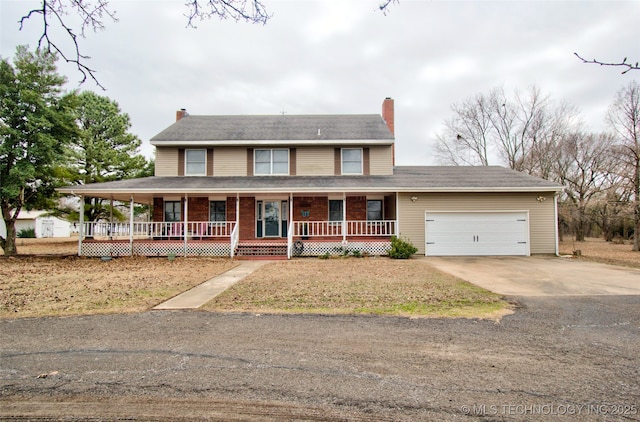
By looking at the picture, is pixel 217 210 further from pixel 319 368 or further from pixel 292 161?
pixel 319 368

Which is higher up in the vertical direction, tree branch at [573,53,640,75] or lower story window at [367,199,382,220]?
tree branch at [573,53,640,75]

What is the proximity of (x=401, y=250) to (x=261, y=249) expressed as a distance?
6.10 meters

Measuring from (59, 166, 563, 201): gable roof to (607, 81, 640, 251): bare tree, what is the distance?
300 inches

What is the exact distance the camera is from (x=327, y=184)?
603 inches

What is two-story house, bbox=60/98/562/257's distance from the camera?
15125 mm

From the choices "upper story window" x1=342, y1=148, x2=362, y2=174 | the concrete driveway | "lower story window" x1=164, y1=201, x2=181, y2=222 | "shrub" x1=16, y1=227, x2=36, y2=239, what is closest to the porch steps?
"lower story window" x1=164, y1=201, x2=181, y2=222

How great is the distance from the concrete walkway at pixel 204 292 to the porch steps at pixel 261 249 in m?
4.22

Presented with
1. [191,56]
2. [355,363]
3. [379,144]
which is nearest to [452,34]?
[191,56]

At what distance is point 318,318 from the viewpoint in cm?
535

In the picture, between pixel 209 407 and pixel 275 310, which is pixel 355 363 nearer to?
pixel 209 407

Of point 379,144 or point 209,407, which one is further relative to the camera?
point 379,144

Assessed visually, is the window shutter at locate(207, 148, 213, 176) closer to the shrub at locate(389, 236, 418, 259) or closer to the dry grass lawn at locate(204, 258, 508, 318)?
→ the dry grass lawn at locate(204, 258, 508, 318)

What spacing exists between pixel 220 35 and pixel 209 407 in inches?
163

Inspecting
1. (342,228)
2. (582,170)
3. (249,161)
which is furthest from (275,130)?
(582,170)
